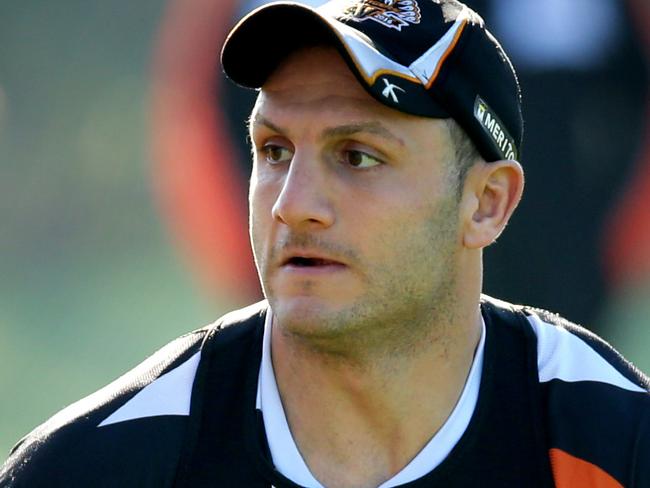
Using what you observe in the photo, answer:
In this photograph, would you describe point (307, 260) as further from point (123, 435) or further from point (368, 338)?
point (123, 435)

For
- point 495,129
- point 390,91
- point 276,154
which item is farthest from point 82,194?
point 390,91

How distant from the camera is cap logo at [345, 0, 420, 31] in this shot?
7.02 ft

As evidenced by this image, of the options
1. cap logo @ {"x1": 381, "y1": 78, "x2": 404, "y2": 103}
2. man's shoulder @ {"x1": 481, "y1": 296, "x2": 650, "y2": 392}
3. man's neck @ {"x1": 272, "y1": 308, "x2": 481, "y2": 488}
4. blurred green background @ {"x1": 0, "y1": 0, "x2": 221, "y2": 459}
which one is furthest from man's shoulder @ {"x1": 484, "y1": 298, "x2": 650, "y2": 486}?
blurred green background @ {"x1": 0, "y1": 0, "x2": 221, "y2": 459}

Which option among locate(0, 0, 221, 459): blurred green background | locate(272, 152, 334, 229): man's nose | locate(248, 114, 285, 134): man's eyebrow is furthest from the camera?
locate(0, 0, 221, 459): blurred green background

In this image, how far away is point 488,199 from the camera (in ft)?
7.55

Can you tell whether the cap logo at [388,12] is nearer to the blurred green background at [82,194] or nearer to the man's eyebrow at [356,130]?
the man's eyebrow at [356,130]

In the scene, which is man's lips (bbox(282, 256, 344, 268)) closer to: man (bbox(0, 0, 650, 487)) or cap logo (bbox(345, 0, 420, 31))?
man (bbox(0, 0, 650, 487))

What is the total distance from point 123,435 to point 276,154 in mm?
596

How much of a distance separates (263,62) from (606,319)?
313 centimetres

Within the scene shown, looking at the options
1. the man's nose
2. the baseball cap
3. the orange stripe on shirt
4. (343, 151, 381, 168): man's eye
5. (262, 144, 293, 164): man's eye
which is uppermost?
the baseball cap

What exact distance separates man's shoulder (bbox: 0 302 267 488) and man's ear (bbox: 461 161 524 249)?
0.52 metres

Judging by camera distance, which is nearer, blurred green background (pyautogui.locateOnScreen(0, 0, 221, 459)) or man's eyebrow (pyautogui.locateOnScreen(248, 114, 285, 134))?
man's eyebrow (pyautogui.locateOnScreen(248, 114, 285, 134))

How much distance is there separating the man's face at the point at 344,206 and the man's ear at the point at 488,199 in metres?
0.06

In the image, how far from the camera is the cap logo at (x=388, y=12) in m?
2.14
